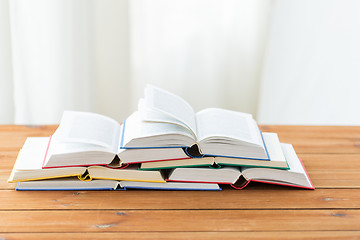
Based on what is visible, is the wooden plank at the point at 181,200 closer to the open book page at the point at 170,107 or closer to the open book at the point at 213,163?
the open book at the point at 213,163

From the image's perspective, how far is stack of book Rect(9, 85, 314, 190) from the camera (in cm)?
118

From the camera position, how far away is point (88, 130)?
1.25 metres

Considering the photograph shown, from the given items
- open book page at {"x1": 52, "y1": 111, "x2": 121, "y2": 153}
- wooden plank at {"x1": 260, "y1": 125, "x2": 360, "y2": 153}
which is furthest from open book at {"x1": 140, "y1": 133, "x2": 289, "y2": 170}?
wooden plank at {"x1": 260, "y1": 125, "x2": 360, "y2": 153}

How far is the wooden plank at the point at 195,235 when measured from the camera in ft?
3.35

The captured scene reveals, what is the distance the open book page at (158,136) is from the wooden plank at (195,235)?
0.79ft

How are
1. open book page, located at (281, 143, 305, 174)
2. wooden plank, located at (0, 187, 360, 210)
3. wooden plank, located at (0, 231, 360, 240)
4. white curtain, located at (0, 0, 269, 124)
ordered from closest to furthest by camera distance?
1. wooden plank, located at (0, 231, 360, 240)
2. wooden plank, located at (0, 187, 360, 210)
3. open book page, located at (281, 143, 305, 174)
4. white curtain, located at (0, 0, 269, 124)

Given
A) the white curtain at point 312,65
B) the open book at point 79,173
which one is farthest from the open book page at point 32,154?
the white curtain at point 312,65

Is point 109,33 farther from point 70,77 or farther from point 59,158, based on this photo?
point 59,158

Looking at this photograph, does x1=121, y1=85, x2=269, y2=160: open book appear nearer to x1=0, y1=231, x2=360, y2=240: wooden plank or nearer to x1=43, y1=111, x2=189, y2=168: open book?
x1=43, y1=111, x2=189, y2=168: open book

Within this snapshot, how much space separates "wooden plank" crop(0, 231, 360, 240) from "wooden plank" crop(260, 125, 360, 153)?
44 centimetres

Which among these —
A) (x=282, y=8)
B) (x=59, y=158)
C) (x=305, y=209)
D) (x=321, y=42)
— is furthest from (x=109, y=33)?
(x=305, y=209)

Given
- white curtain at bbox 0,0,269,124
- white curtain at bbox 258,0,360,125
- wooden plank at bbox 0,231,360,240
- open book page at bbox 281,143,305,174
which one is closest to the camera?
wooden plank at bbox 0,231,360,240

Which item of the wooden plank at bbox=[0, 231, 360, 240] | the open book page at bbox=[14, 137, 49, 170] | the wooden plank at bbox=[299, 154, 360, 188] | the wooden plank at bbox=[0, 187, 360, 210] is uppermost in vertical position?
the open book page at bbox=[14, 137, 49, 170]

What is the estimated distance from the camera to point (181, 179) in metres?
1.22
